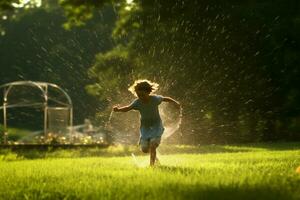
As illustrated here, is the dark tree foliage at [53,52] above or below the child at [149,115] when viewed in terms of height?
above

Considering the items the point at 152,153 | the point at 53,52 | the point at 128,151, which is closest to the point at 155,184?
the point at 152,153

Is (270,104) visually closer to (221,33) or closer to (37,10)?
(221,33)

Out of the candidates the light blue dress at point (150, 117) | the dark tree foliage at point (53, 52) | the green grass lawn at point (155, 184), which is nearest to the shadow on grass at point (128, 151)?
the light blue dress at point (150, 117)

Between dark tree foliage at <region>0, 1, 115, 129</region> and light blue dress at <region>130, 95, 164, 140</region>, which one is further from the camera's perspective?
dark tree foliage at <region>0, 1, 115, 129</region>

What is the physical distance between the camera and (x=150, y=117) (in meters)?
12.2

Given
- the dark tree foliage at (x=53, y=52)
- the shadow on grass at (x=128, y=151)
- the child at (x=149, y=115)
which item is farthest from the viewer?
the dark tree foliage at (x=53, y=52)

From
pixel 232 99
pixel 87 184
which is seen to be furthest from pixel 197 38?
pixel 87 184

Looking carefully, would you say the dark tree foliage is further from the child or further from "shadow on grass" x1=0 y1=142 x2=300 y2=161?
the child

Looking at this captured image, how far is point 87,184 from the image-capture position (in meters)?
8.88

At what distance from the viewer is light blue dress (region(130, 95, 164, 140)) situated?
1205cm

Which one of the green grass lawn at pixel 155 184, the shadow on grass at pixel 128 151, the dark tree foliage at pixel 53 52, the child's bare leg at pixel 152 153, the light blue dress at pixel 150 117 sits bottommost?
the shadow on grass at pixel 128 151

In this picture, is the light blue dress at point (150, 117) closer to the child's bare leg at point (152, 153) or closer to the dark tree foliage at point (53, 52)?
the child's bare leg at point (152, 153)

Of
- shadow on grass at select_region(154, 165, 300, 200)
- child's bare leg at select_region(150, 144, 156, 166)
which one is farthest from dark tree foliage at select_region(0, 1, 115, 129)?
shadow on grass at select_region(154, 165, 300, 200)

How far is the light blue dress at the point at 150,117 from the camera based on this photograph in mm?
12047
